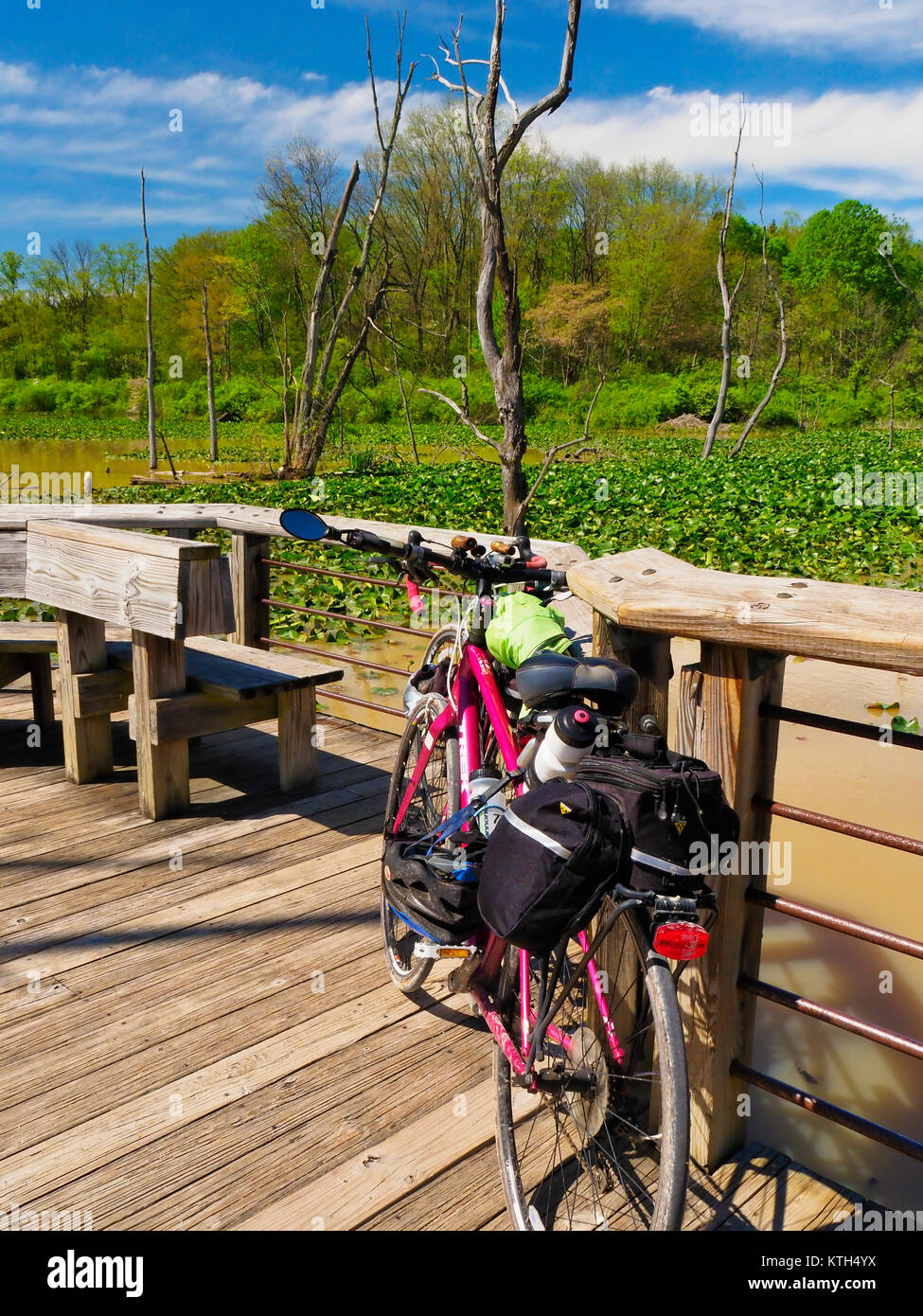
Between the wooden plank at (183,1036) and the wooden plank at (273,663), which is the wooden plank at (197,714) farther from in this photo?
the wooden plank at (183,1036)

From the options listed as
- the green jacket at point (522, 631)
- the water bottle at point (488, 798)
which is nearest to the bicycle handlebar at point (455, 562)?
the green jacket at point (522, 631)

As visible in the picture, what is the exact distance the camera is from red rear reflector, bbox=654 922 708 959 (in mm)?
1378

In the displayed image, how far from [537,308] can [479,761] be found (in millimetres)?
47070

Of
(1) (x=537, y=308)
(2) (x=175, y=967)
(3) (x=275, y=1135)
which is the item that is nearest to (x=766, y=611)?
(3) (x=275, y=1135)

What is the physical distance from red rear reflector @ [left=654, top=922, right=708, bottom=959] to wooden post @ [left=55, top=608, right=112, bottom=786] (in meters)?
2.81

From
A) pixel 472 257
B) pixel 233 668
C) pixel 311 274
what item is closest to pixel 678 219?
pixel 472 257

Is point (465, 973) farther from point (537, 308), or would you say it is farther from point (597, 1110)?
point (537, 308)

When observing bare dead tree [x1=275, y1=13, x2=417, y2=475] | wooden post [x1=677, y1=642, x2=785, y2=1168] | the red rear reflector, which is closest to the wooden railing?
wooden post [x1=677, y1=642, x2=785, y2=1168]

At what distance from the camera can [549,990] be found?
1605mm

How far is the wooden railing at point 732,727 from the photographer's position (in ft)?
5.17

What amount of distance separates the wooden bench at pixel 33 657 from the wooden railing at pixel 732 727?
8.61ft

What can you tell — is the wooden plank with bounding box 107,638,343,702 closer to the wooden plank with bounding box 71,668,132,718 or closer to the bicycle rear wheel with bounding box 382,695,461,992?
the wooden plank with bounding box 71,668,132,718
